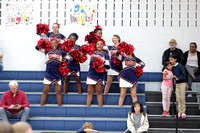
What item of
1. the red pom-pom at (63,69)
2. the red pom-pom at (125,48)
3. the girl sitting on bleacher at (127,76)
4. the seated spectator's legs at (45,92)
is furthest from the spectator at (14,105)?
the red pom-pom at (125,48)

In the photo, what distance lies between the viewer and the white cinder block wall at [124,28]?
325 inches

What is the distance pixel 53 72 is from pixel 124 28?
2.59 meters

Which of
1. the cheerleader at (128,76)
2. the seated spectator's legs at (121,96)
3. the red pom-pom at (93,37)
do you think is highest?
the red pom-pom at (93,37)

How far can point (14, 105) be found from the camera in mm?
5980

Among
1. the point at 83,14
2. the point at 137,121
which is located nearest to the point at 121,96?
the point at 137,121

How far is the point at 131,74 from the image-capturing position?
6.43m

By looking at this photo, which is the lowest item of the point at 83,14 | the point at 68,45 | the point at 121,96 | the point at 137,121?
the point at 137,121

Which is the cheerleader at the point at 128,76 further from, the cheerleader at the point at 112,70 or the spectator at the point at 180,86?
A: the spectator at the point at 180,86

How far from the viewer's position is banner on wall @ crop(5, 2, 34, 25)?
8.24m

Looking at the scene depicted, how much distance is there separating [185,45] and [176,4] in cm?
108

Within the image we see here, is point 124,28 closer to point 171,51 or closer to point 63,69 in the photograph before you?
point 171,51

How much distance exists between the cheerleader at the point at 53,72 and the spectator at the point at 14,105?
581mm

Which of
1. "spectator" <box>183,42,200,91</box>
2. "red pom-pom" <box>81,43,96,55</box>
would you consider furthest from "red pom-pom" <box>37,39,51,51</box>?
"spectator" <box>183,42,200,91</box>

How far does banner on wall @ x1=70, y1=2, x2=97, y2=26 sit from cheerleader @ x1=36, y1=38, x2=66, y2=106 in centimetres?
→ 176
